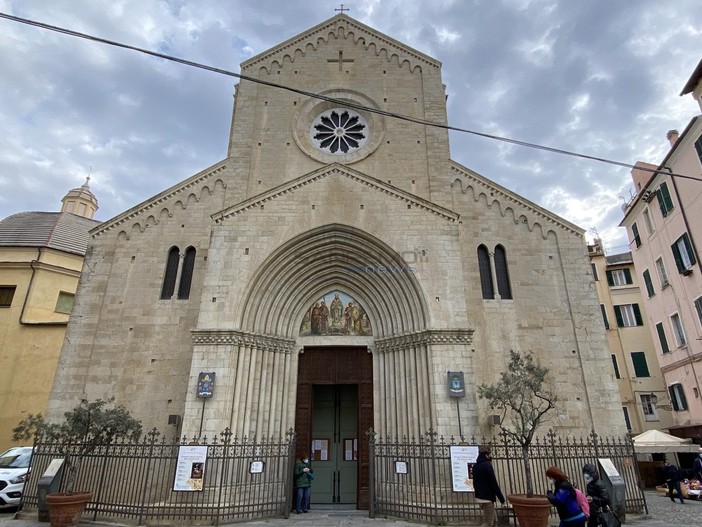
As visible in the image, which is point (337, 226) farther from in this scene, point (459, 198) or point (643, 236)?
point (643, 236)

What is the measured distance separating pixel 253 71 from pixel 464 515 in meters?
18.2

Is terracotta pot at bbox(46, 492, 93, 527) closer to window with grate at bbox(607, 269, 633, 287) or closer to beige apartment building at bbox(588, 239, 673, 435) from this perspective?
beige apartment building at bbox(588, 239, 673, 435)

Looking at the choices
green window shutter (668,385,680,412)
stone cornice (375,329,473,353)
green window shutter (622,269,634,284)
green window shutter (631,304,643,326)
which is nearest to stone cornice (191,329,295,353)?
stone cornice (375,329,473,353)

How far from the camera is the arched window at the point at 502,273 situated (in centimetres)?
1449

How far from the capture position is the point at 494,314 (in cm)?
1405

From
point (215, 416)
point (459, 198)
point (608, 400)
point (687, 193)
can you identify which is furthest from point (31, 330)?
point (687, 193)

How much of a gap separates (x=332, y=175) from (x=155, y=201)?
21.7 ft

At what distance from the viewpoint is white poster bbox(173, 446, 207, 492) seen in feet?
31.1

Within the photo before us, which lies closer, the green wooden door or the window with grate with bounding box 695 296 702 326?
the green wooden door

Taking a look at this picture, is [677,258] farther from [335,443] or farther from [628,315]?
[335,443]

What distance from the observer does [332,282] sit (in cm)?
1462

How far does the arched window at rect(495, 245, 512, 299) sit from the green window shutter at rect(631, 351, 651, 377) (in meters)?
15.5

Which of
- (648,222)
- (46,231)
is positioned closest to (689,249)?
(648,222)

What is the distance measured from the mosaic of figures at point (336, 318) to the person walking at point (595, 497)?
7.51 metres
